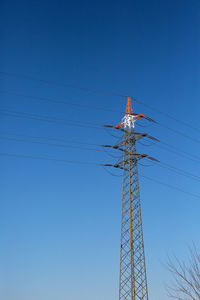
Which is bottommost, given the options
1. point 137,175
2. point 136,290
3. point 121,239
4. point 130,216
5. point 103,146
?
point 136,290

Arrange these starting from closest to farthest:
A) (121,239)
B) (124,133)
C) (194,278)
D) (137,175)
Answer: (194,278), (121,239), (137,175), (124,133)

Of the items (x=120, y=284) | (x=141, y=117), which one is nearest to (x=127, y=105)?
(x=141, y=117)

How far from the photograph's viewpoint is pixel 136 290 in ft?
→ 70.0

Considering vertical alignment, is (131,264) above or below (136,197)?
below

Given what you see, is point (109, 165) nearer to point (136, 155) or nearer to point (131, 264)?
point (136, 155)

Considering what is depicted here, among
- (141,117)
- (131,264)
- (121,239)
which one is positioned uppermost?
(141,117)

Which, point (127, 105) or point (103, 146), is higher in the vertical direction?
point (127, 105)

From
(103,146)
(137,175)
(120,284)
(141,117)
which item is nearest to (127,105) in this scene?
(141,117)

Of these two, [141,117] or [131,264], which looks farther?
[141,117]

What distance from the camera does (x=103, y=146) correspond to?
2614 centimetres

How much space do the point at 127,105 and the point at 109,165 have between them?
5.23 metres

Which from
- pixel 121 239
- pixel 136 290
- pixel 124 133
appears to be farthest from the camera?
pixel 124 133

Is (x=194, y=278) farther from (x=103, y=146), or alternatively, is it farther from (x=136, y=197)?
(x=103, y=146)

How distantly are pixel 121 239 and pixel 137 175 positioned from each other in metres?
4.50
